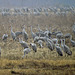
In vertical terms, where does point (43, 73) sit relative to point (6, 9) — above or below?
below

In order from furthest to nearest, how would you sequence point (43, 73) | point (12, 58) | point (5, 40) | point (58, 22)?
point (58, 22) < point (5, 40) < point (12, 58) < point (43, 73)

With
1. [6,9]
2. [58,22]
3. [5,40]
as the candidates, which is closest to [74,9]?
[58,22]

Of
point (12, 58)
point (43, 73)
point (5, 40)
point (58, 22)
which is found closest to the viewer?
point (43, 73)

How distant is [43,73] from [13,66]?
1.11 meters

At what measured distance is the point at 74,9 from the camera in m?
19.5

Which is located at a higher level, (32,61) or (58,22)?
(58,22)

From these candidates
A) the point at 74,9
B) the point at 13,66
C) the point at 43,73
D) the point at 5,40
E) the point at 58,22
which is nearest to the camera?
the point at 43,73

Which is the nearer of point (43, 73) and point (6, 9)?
point (43, 73)

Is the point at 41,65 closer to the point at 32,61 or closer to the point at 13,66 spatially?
the point at 32,61

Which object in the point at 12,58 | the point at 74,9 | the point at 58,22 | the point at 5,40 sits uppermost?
the point at 74,9

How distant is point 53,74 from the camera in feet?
21.5

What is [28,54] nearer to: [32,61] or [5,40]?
[32,61]

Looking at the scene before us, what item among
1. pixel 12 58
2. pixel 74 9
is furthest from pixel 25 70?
pixel 74 9

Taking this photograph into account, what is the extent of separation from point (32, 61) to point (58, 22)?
8163 mm
